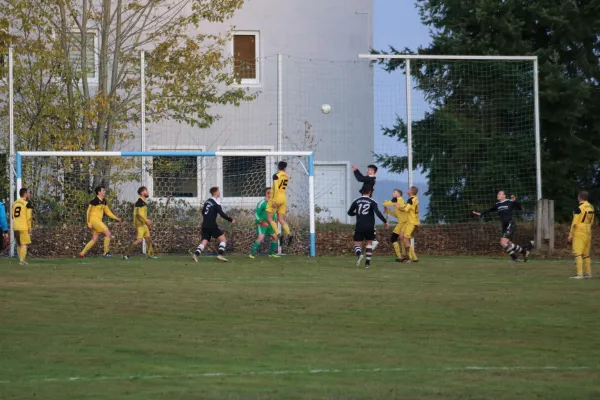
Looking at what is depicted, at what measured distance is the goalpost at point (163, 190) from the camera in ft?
97.8

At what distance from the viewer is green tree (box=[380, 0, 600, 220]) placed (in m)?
31.2

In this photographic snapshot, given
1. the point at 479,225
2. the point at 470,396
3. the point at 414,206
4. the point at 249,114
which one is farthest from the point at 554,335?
the point at 249,114

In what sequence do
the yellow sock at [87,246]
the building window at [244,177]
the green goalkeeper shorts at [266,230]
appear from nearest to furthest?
1. the yellow sock at [87,246]
2. the green goalkeeper shorts at [266,230]
3. the building window at [244,177]

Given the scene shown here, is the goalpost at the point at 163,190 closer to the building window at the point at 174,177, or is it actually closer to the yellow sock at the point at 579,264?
the building window at the point at 174,177

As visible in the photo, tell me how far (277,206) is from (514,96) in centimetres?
770

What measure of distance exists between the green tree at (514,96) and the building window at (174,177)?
5105 mm

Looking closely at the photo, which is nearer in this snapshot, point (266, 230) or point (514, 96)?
point (266, 230)

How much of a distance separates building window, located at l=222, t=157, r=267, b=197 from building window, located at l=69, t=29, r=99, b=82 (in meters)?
4.81

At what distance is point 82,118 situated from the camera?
1258 inches

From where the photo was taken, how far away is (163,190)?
30.6 m

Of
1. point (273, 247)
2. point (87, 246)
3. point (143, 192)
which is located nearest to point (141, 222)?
point (143, 192)

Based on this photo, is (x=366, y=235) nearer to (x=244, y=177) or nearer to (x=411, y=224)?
(x=411, y=224)

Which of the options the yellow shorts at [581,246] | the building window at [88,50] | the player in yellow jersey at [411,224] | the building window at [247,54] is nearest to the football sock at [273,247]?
the player in yellow jersey at [411,224]

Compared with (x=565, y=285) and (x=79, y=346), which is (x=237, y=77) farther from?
(x=79, y=346)
